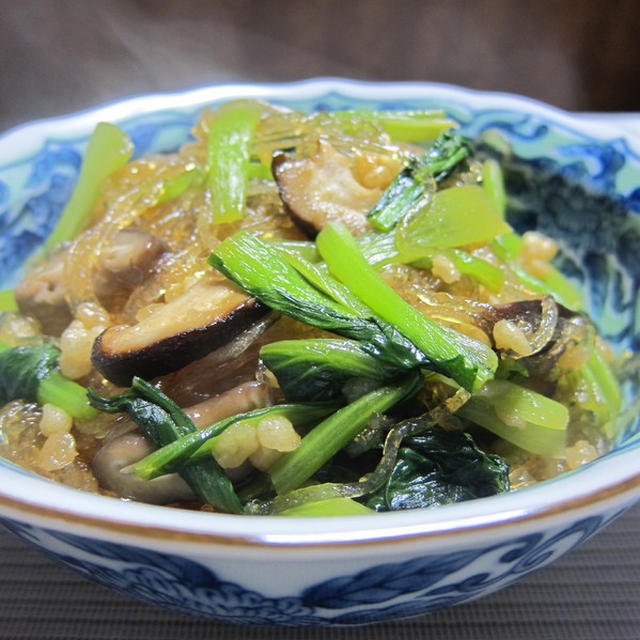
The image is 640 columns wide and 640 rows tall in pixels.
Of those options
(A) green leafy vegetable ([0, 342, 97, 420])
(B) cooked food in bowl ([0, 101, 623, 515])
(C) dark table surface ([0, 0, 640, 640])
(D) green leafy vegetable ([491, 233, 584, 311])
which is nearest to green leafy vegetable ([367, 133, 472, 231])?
(B) cooked food in bowl ([0, 101, 623, 515])

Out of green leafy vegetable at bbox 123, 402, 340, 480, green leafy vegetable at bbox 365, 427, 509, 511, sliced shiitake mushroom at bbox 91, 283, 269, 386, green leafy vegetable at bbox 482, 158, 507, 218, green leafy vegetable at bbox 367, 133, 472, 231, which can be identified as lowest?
green leafy vegetable at bbox 365, 427, 509, 511

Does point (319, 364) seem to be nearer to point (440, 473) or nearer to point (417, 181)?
point (440, 473)

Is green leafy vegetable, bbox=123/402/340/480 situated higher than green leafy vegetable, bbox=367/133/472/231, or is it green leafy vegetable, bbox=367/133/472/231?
green leafy vegetable, bbox=367/133/472/231

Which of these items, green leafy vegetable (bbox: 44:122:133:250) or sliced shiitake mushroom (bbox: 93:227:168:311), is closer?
sliced shiitake mushroom (bbox: 93:227:168:311)

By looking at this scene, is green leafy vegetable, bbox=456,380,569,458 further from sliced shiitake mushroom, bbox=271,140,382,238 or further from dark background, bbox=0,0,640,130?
dark background, bbox=0,0,640,130

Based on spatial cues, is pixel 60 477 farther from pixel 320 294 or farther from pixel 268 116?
pixel 268 116

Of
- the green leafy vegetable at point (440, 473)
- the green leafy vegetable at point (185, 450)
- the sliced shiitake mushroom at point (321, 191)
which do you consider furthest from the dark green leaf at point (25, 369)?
the green leafy vegetable at point (440, 473)

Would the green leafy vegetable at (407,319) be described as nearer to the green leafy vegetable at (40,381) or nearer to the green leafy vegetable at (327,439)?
the green leafy vegetable at (327,439)

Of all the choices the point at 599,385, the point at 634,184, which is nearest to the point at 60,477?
the point at 599,385

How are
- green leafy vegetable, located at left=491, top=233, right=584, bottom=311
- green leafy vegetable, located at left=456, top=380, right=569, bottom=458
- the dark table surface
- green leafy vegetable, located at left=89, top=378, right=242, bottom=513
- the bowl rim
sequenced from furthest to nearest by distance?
the dark table surface, green leafy vegetable, located at left=491, top=233, right=584, bottom=311, green leafy vegetable, located at left=456, top=380, right=569, bottom=458, green leafy vegetable, located at left=89, top=378, right=242, bottom=513, the bowl rim
